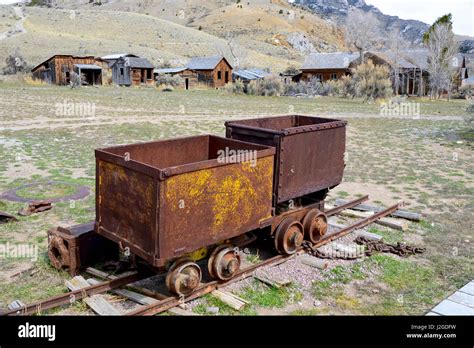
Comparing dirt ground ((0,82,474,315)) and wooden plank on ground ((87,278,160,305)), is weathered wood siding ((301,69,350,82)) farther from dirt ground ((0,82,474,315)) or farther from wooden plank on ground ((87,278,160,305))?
wooden plank on ground ((87,278,160,305))

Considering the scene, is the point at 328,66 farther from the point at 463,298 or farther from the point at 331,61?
the point at 463,298

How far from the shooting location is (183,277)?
483cm

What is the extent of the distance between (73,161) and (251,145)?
314 inches

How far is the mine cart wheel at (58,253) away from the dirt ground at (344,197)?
14 centimetres

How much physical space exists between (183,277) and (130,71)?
161 feet

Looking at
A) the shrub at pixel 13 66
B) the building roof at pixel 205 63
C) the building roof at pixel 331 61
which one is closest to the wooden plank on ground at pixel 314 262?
the building roof at pixel 331 61

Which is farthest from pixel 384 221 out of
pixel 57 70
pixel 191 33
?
pixel 191 33

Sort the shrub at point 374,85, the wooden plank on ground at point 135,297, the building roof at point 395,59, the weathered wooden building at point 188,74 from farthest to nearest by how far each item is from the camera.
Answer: the weathered wooden building at point 188,74 < the building roof at point 395,59 < the shrub at point 374,85 < the wooden plank on ground at point 135,297

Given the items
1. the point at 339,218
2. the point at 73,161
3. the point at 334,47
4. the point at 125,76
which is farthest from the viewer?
the point at 334,47

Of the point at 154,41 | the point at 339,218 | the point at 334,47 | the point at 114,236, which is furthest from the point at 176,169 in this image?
the point at 334,47

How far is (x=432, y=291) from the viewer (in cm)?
543

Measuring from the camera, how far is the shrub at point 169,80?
50.9 meters

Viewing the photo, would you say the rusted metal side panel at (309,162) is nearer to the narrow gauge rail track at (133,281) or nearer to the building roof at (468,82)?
the narrow gauge rail track at (133,281)
